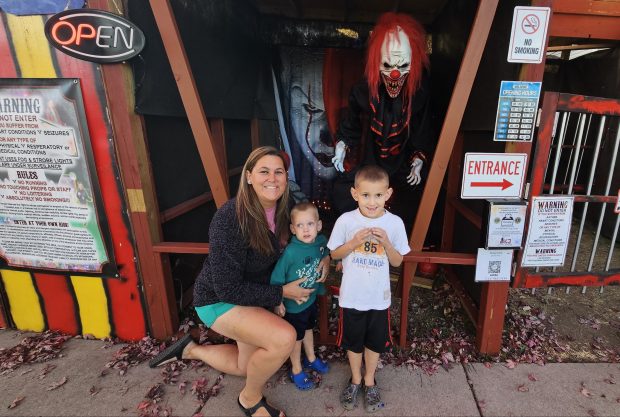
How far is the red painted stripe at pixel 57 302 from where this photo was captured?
8.70ft

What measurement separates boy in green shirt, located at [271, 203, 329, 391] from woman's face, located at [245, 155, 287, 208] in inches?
6.4

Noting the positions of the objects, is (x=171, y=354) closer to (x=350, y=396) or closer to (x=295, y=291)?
(x=295, y=291)

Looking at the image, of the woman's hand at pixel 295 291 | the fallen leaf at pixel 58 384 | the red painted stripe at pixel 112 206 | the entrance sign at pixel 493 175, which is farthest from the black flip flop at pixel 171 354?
the entrance sign at pixel 493 175

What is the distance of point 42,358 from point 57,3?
2477mm

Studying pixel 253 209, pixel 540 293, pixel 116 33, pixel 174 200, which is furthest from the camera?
pixel 540 293

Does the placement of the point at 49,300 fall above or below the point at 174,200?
below

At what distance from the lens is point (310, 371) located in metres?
2.37

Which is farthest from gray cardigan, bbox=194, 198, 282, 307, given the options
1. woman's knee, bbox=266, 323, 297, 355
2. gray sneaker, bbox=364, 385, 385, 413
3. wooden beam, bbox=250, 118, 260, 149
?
wooden beam, bbox=250, 118, 260, 149

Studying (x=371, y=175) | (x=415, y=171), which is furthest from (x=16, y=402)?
(x=415, y=171)

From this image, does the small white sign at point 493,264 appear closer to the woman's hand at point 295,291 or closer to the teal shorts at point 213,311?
the woman's hand at point 295,291

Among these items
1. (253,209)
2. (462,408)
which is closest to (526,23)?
(253,209)

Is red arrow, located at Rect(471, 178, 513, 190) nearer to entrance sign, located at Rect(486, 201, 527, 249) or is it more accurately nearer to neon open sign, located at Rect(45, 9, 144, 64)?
entrance sign, located at Rect(486, 201, 527, 249)

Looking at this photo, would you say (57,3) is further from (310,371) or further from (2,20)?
(310,371)

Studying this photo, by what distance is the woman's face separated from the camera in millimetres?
1900
